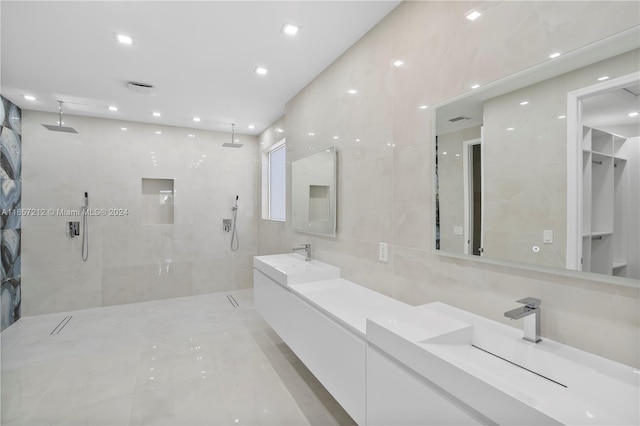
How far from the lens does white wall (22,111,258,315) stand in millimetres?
3945

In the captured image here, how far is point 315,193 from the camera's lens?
2.92 m

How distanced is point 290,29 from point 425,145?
134 centimetres

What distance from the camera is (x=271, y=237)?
177 inches

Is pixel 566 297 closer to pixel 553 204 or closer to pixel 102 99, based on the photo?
pixel 553 204

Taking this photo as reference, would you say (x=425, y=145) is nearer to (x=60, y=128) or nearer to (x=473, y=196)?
(x=473, y=196)

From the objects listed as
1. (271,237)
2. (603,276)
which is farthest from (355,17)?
(271,237)

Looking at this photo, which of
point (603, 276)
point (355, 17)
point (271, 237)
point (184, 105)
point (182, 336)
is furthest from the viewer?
point (271, 237)

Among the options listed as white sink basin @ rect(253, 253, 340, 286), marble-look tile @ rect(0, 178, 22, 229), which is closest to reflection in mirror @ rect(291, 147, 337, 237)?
white sink basin @ rect(253, 253, 340, 286)

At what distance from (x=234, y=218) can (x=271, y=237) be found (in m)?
1.03

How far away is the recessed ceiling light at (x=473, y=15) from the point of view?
142 centimetres

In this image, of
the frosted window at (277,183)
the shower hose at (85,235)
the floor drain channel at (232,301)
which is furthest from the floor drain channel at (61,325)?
the frosted window at (277,183)

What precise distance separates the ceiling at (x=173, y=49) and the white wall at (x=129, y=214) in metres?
0.70

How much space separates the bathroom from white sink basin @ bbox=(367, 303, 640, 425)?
11cm

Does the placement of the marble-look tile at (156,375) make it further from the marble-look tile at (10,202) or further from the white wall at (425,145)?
the marble-look tile at (10,202)
